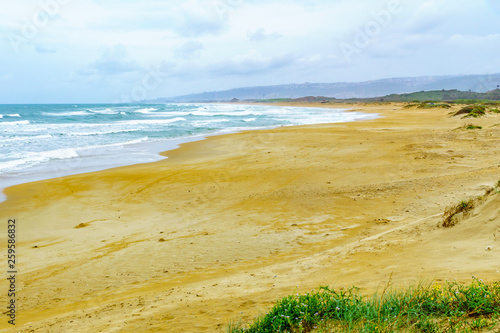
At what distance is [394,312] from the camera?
309 centimetres

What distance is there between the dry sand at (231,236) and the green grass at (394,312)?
0.47 meters

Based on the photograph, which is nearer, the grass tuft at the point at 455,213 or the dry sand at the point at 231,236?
the dry sand at the point at 231,236

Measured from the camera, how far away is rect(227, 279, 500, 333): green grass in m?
2.87

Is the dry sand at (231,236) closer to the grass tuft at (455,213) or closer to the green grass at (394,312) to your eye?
the grass tuft at (455,213)

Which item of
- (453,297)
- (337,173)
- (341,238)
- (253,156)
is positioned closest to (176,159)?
(253,156)

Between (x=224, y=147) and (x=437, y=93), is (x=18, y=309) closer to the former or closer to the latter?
(x=224, y=147)

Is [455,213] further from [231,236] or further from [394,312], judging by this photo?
[231,236]

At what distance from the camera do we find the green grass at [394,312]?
2.87 metres

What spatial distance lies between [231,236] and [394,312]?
4.04m

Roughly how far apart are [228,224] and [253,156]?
8.76 metres

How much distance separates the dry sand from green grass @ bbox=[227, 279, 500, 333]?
1.54 feet

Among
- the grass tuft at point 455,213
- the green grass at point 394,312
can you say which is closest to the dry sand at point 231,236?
the grass tuft at point 455,213

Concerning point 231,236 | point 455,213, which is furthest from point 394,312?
point 231,236

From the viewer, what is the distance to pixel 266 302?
153 inches
